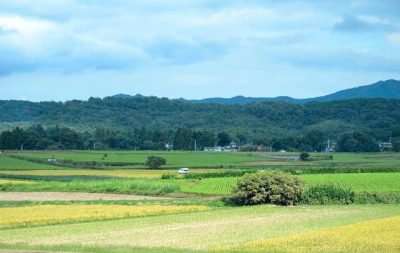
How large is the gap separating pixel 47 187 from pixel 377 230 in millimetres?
48669

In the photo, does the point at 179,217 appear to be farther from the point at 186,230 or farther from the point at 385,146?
the point at 385,146

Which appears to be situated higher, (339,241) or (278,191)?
(278,191)

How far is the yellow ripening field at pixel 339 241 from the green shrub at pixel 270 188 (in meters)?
23.8

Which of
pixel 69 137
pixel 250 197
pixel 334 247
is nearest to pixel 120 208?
pixel 250 197

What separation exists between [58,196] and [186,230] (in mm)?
33988

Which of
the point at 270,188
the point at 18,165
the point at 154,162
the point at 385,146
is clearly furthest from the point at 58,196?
the point at 385,146

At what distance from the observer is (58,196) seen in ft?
228

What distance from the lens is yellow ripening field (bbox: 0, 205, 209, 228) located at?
45094 mm

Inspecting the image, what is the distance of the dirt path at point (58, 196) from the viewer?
66000 millimetres

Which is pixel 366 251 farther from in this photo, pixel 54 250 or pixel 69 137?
pixel 69 137

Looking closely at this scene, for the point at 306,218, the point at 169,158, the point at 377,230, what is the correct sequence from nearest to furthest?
1. the point at 377,230
2. the point at 306,218
3. the point at 169,158

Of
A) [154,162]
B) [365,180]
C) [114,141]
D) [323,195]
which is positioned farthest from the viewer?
[114,141]

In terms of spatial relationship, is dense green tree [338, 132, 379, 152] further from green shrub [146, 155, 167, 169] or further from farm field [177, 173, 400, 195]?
farm field [177, 173, 400, 195]

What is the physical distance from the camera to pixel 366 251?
92.8 feet
